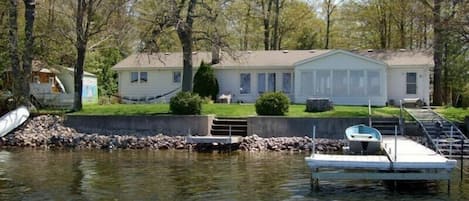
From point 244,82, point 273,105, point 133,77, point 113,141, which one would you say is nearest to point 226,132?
point 273,105

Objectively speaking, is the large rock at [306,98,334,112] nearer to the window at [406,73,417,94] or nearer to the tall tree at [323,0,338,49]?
the window at [406,73,417,94]

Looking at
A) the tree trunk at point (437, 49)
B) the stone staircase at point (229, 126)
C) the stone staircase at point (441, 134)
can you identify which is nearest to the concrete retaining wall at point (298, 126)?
the stone staircase at point (229, 126)

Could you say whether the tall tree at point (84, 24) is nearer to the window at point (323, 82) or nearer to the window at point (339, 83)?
the window at point (323, 82)

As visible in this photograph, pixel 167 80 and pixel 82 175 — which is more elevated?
pixel 167 80

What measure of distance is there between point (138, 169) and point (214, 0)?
53.5ft

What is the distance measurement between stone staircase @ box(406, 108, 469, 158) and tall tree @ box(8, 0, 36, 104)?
1964 centimetres

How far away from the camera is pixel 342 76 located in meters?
40.0

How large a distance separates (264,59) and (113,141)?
52.3 feet

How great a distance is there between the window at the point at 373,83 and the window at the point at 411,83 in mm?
2197

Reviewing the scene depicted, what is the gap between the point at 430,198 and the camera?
55.1 ft

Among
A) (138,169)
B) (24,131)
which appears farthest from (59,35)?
(138,169)

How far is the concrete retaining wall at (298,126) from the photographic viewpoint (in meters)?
30.7

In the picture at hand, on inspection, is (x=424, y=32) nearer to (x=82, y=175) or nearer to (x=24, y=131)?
(x=24, y=131)

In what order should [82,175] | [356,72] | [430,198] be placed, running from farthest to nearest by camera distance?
[356,72], [82,175], [430,198]
